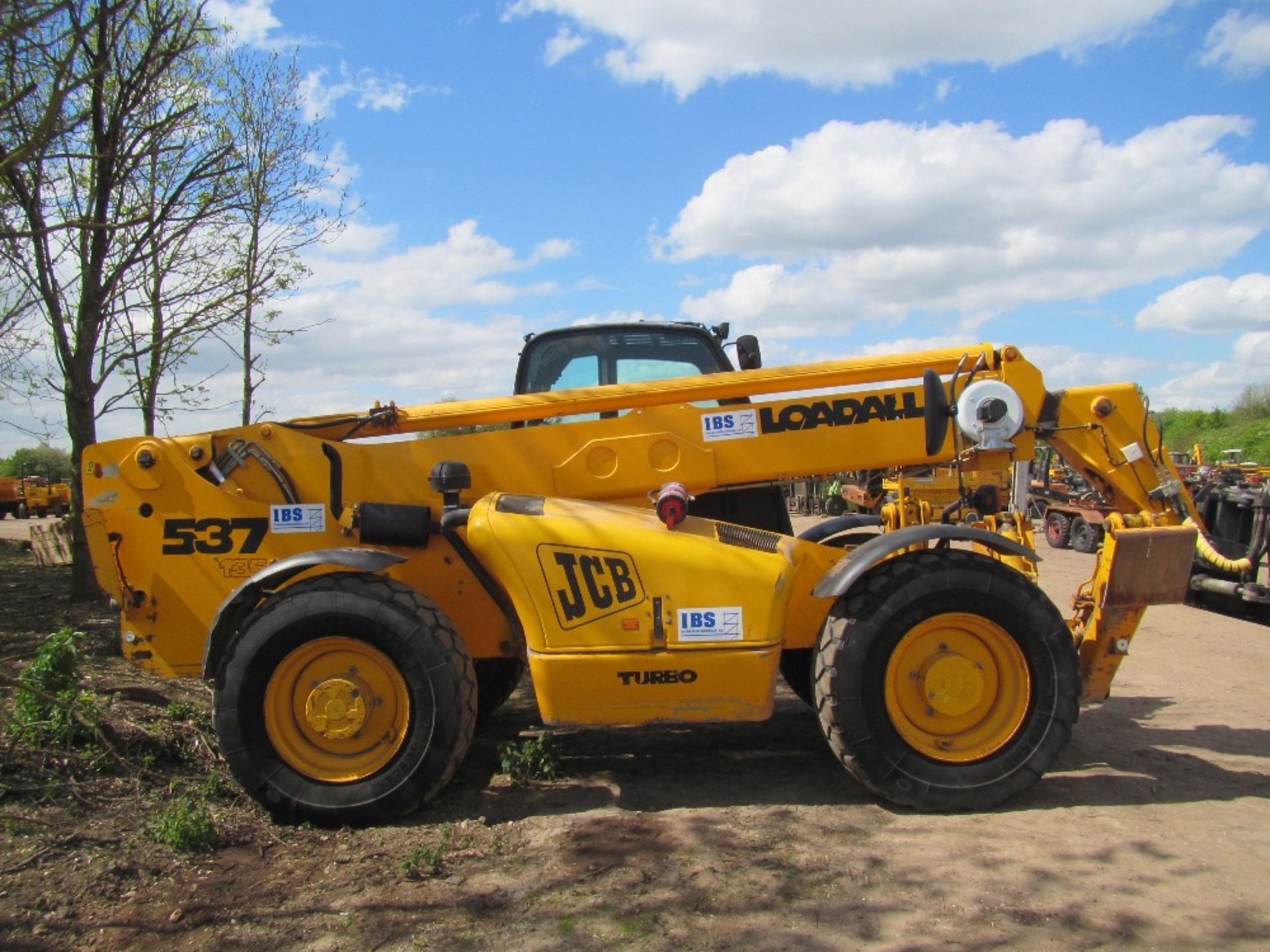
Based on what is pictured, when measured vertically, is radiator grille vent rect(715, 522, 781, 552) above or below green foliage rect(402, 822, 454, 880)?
above

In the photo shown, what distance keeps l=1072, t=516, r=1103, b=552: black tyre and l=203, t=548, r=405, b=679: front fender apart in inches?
660

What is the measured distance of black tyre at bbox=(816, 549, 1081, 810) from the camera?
430cm

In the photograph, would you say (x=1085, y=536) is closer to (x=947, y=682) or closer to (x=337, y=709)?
(x=947, y=682)

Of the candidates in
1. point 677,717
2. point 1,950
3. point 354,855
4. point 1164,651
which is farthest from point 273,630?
point 1164,651

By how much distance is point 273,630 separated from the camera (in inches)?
169

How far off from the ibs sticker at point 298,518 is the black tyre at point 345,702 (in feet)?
1.85

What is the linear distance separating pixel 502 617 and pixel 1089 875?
2908mm

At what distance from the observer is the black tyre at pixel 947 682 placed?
4305mm

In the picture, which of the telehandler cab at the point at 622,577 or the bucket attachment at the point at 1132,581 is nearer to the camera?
the telehandler cab at the point at 622,577

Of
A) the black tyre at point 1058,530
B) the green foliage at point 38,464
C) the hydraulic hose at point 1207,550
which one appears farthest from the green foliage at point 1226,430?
the green foliage at point 38,464

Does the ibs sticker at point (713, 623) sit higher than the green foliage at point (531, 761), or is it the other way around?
the ibs sticker at point (713, 623)

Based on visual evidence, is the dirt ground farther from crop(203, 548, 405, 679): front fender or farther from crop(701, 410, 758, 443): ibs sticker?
crop(701, 410, 758, 443): ibs sticker

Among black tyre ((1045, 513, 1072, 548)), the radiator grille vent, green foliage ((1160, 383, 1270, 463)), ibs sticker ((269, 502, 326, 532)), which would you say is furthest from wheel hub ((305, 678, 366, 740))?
green foliage ((1160, 383, 1270, 463))

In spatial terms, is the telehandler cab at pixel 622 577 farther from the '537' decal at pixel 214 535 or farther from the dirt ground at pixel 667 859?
the dirt ground at pixel 667 859
